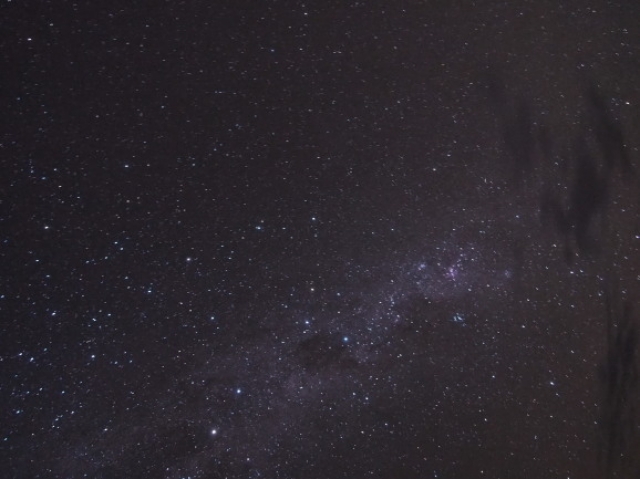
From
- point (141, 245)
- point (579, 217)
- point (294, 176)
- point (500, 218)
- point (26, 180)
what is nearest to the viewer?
point (26, 180)

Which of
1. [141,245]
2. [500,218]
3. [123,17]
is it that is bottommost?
[500,218]

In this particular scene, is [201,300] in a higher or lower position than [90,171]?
lower

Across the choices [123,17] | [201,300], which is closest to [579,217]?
[201,300]

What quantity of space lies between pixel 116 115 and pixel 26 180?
9.8 inches

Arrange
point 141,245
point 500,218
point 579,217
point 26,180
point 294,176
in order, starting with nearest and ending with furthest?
point 26,180, point 141,245, point 294,176, point 500,218, point 579,217

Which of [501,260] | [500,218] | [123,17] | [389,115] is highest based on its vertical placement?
[123,17]

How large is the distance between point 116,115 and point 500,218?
1.19 m

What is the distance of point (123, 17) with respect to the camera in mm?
1083

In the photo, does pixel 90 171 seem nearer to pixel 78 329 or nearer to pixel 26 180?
pixel 26 180

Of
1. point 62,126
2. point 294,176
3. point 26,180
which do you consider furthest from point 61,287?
point 294,176

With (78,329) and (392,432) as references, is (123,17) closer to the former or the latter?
(78,329)

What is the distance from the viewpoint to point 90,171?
106 cm

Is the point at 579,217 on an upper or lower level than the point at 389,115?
lower

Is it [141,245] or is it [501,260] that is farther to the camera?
[501,260]
